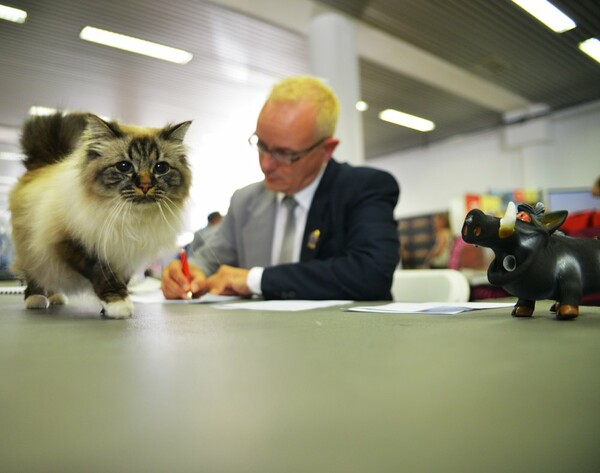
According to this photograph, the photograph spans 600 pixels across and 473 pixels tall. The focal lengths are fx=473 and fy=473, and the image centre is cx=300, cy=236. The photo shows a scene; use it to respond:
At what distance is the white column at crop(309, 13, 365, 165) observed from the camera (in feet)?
14.1

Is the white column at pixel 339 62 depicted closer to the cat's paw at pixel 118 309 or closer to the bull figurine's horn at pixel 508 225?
the cat's paw at pixel 118 309

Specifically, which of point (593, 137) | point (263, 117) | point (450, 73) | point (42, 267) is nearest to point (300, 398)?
point (42, 267)

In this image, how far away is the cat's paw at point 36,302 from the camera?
1.04 meters

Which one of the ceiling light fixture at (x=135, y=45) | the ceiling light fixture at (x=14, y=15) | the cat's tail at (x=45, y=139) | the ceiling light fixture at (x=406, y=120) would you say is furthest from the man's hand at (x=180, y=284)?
the ceiling light fixture at (x=406, y=120)

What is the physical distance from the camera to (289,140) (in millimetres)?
1480

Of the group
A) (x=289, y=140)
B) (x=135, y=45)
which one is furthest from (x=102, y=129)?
(x=135, y=45)

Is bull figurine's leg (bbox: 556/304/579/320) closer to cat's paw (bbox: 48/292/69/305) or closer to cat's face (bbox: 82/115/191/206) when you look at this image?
cat's face (bbox: 82/115/191/206)

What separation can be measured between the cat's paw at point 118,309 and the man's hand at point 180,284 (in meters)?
0.47

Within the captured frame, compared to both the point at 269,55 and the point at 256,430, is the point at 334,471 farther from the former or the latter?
the point at 269,55

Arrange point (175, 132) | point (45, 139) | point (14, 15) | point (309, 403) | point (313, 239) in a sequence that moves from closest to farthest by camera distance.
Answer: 1. point (309, 403)
2. point (175, 132)
3. point (45, 139)
4. point (313, 239)
5. point (14, 15)

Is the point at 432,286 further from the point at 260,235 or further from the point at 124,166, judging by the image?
the point at 124,166

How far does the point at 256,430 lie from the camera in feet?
0.82

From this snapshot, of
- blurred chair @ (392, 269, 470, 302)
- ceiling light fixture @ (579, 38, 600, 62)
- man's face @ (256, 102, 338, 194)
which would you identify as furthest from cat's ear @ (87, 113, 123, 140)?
ceiling light fixture @ (579, 38, 600, 62)

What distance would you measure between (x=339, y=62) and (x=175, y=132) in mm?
3756
